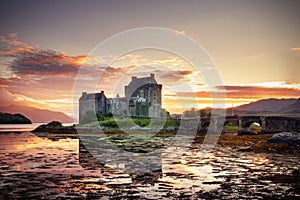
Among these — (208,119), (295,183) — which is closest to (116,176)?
(295,183)

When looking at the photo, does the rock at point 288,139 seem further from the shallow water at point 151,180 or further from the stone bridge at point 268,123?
the stone bridge at point 268,123

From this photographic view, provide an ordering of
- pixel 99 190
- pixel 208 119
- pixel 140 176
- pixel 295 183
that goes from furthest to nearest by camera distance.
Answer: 1. pixel 208 119
2. pixel 140 176
3. pixel 295 183
4. pixel 99 190

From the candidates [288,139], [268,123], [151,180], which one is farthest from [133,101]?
[151,180]

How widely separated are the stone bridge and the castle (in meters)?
22.4

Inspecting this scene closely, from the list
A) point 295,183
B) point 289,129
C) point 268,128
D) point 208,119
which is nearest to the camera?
point 295,183

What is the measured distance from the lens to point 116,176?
19.5m

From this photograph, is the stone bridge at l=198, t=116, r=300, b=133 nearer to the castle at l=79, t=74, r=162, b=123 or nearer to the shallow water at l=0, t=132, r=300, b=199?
the castle at l=79, t=74, r=162, b=123

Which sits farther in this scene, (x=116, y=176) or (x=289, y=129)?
(x=289, y=129)

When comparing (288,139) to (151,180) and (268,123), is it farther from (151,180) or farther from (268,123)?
(268,123)

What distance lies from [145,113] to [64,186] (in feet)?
Answer: 285

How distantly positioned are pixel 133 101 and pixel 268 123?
147ft

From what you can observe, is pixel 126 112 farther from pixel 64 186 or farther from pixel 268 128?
pixel 64 186

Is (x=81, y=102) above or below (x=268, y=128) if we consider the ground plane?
above

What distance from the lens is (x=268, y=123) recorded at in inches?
2867
